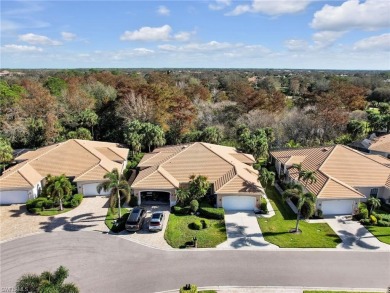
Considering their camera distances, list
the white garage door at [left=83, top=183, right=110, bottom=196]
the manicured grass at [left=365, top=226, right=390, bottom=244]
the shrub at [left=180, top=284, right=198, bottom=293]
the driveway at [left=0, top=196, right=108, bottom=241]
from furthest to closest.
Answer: the white garage door at [left=83, top=183, right=110, bottom=196] < the driveway at [left=0, top=196, right=108, bottom=241] < the manicured grass at [left=365, top=226, right=390, bottom=244] < the shrub at [left=180, top=284, right=198, bottom=293]

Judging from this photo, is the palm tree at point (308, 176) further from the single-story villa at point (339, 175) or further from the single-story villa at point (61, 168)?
the single-story villa at point (61, 168)

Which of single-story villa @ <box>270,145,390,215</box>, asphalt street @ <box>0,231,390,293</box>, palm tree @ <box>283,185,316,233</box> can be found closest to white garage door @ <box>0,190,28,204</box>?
asphalt street @ <box>0,231,390,293</box>

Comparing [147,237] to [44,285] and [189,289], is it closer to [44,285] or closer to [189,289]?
[189,289]

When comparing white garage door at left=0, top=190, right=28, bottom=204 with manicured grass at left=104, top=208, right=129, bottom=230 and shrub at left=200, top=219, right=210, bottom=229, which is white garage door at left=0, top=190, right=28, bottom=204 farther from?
shrub at left=200, top=219, right=210, bottom=229

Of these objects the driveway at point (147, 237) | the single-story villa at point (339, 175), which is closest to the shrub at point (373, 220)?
the single-story villa at point (339, 175)

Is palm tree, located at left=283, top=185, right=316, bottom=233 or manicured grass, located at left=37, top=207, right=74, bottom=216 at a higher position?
palm tree, located at left=283, top=185, right=316, bottom=233
